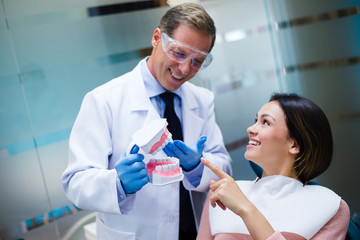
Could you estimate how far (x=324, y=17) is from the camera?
2.36 m

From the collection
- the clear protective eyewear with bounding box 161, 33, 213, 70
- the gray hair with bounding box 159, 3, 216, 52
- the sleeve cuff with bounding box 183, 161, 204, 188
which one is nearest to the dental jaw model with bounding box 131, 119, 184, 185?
the sleeve cuff with bounding box 183, 161, 204, 188

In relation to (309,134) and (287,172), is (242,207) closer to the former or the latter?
(287,172)

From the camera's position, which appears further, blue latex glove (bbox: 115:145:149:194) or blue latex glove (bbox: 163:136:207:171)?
blue latex glove (bbox: 163:136:207:171)

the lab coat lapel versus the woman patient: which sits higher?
the lab coat lapel

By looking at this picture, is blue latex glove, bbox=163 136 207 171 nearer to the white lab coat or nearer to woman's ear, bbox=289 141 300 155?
the white lab coat

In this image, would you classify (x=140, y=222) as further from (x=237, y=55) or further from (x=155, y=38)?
(x=237, y=55)

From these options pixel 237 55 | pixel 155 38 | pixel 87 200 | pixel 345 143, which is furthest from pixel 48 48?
pixel 345 143

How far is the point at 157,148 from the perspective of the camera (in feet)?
4.58

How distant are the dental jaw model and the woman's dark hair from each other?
1.83 ft

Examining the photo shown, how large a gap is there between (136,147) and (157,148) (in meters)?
0.10

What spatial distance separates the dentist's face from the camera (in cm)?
161

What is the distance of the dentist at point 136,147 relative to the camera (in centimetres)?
154

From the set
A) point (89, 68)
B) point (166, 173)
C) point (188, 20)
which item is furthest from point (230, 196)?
point (89, 68)

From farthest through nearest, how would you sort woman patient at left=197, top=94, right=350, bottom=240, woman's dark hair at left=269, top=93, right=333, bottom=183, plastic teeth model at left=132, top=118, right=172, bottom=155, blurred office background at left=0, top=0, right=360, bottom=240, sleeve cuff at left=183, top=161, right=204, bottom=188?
blurred office background at left=0, top=0, right=360, bottom=240 < sleeve cuff at left=183, top=161, right=204, bottom=188 < woman's dark hair at left=269, top=93, right=333, bottom=183 < woman patient at left=197, top=94, right=350, bottom=240 < plastic teeth model at left=132, top=118, right=172, bottom=155
